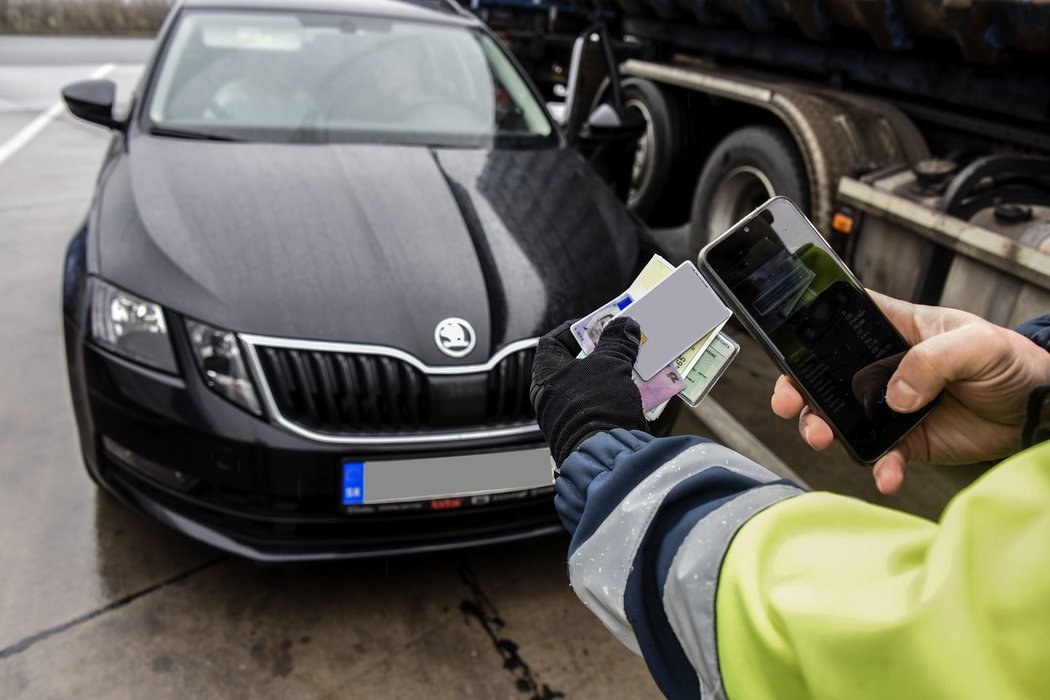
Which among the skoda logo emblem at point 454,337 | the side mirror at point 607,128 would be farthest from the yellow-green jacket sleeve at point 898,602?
the side mirror at point 607,128

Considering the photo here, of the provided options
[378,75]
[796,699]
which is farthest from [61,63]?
[796,699]

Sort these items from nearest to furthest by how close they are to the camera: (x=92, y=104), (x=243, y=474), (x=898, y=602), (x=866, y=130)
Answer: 1. (x=898, y=602)
2. (x=243, y=474)
3. (x=92, y=104)
4. (x=866, y=130)

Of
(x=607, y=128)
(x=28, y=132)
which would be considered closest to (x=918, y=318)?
(x=607, y=128)

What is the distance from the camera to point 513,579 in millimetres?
2467

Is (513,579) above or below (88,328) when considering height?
below

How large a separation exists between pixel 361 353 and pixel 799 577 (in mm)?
1540

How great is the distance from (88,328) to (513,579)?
4.56ft

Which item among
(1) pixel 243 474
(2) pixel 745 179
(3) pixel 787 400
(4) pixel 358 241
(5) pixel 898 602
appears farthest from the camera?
(2) pixel 745 179

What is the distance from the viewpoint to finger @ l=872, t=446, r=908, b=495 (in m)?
1.27

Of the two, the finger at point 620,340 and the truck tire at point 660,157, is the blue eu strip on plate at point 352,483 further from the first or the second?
the truck tire at point 660,157

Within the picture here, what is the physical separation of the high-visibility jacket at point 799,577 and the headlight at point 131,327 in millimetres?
1527

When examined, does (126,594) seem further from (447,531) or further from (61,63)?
(61,63)

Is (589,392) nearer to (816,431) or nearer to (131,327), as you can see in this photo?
(816,431)

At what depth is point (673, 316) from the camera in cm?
123
